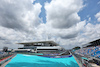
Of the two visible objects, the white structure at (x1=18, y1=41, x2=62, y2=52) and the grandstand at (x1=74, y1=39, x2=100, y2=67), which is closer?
the grandstand at (x1=74, y1=39, x2=100, y2=67)

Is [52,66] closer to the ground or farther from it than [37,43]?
closer to the ground

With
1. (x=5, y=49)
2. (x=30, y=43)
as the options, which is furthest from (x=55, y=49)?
(x=5, y=49)

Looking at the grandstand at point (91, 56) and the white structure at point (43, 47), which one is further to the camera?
the white structure at point (43, 47)

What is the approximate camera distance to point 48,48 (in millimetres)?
54469

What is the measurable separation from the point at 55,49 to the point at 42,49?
12.1m

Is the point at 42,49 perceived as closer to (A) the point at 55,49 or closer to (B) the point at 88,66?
(A) the point at 55,49

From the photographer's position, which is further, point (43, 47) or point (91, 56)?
point (43, 47)

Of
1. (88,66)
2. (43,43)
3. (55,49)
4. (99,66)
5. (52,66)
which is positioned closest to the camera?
(88,66)

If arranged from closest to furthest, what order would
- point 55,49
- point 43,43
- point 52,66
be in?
1. point 52,66
2. point 55,49
3. point 43,43

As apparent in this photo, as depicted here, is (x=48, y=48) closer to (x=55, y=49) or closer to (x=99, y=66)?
(x=55, y=49)

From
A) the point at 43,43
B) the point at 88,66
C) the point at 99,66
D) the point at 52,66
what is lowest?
the point at 52,66

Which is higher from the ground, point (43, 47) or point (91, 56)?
point (43, 47)

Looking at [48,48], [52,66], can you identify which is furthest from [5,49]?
[52,66]

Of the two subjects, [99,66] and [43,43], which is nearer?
[99,66]
